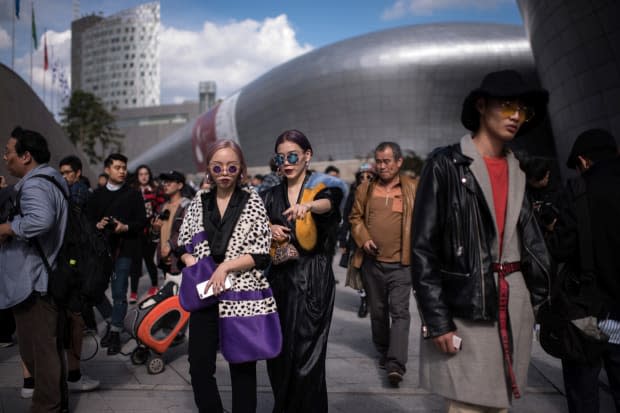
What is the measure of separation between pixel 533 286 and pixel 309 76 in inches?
1467

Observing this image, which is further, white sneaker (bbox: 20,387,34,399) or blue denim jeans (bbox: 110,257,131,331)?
blue denim jeans (bbox: 110,257,131,331)

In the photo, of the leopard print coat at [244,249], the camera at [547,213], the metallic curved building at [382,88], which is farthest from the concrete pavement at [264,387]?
the metallic curved building at [382,88]

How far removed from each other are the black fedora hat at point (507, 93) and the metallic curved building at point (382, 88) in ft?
109

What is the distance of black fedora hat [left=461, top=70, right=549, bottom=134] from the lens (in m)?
2.10

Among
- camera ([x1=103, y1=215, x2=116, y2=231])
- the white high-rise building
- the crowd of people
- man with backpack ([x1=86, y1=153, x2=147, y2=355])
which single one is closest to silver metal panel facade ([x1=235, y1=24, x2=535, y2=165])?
man with backpack ([x1=86, y1=153, x2=147, y2=355])

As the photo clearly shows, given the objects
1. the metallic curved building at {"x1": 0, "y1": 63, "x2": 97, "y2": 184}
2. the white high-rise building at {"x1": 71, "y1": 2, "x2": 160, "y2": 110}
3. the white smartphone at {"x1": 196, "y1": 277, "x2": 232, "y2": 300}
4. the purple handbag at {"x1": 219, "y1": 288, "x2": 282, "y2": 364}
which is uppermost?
the white high-rise building at {"x1": 71, "y1": 2, "x2": 160, "y2": 110}

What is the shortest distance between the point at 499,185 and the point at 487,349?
0.70m

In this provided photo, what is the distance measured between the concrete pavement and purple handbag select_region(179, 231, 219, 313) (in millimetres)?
1320

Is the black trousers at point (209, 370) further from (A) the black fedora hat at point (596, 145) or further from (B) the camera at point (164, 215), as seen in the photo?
(B) the camera at point (164, 215)

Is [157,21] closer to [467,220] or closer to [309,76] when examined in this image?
[309,76]

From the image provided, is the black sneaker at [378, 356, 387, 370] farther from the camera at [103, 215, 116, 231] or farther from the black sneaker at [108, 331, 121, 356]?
the camera at [103, 215, 116, 231]

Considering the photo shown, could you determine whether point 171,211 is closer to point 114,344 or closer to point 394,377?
point 114,344

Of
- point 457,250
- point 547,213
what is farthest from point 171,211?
point 457,250

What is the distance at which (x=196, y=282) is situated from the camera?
2721 millimetres
